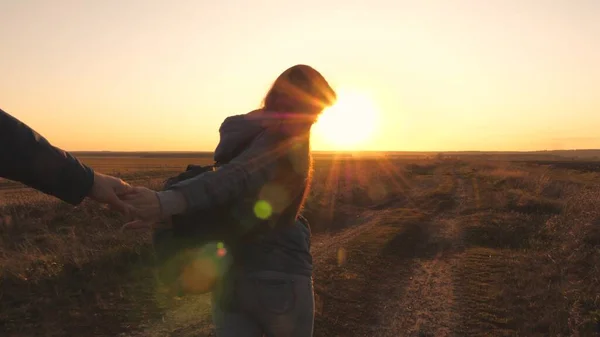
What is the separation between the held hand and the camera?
5.93ft

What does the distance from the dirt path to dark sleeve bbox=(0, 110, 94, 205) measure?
520 cm

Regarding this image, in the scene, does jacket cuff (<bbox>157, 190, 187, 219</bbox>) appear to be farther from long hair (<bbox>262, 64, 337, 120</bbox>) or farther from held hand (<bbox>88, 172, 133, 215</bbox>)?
Result: long hair (<bbox>262, 64, 337, 120</bbox>)

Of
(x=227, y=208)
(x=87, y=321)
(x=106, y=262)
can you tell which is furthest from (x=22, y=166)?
(x=106, y=262)

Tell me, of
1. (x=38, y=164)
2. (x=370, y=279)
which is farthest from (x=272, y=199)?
(x=370, y=279)

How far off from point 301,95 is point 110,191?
3.18ft

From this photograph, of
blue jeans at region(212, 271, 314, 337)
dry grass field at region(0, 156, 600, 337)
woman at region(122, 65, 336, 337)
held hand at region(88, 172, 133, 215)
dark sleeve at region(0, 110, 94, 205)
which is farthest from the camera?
dry grass field at region(0, 156, 600, 337)

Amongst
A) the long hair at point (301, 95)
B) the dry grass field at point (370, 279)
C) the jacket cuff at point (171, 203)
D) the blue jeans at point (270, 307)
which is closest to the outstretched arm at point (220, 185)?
the jacket cuff at point (171, 203)

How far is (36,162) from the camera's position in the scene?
5.34 ft

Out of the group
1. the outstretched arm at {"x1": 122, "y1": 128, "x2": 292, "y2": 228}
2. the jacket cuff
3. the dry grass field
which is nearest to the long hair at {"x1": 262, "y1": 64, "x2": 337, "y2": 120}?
the outstretched arm at {"x1": 122, "y1": 128, "x2": 292, "y2": 228}

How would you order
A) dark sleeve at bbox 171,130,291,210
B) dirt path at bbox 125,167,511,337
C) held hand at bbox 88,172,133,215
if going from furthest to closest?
1. dirt path at bbox 125,167,511,337
2. dark sleeve at bbox 171,130,291,210
3. held hand at bbox 88,172,133,215

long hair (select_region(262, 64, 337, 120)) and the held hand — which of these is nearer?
the held hand

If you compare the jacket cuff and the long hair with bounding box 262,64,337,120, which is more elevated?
the long hair with bounding box 262,64,337,120

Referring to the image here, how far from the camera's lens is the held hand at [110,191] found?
1.81 metres

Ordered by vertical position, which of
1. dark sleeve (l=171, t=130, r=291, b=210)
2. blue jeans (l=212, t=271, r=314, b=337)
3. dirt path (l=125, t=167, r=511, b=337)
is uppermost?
dark sleeve (l=171, t=130, r=291, b=210)
